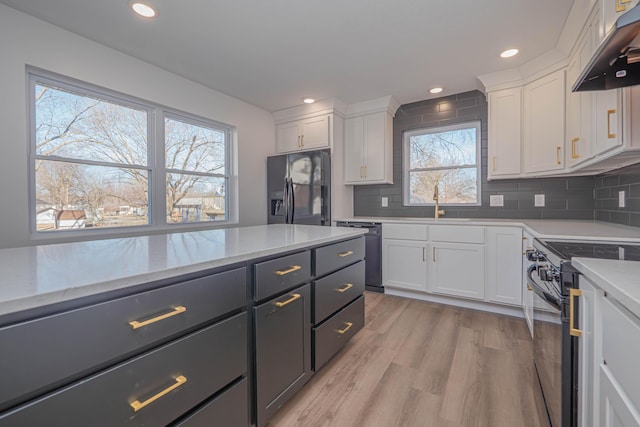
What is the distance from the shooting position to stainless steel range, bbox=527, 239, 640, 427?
0.99 metres

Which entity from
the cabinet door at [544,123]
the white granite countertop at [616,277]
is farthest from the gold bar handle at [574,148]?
the white granite countertop at [616,277]

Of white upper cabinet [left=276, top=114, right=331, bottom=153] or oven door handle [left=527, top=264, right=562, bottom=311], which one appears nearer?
oven door handle [left=527, top=264, right=562, bottom=311]

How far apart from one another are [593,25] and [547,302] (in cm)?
174

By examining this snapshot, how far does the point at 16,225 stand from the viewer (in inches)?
78.4

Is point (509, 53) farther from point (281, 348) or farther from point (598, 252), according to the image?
point (281, 348)

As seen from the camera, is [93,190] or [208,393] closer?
[208,393]

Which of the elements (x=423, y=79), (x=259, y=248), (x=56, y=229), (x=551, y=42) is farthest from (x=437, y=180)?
(x=56, y=229)

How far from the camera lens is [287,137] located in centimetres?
400

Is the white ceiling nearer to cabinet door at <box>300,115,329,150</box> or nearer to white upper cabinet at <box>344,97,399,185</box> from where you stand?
white upper cabinet at <box>344,97,399,185</box>

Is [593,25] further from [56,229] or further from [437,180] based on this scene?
[56,229]

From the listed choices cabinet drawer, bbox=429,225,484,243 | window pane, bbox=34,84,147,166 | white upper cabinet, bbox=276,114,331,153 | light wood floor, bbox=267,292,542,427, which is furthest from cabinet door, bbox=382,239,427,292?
window pane, bbox=34,84,147,166

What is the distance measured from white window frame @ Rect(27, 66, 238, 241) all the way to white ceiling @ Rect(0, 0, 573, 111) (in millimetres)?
408

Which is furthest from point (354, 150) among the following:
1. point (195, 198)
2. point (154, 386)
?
point (154, 386)

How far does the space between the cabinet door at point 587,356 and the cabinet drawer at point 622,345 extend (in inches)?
2.7
